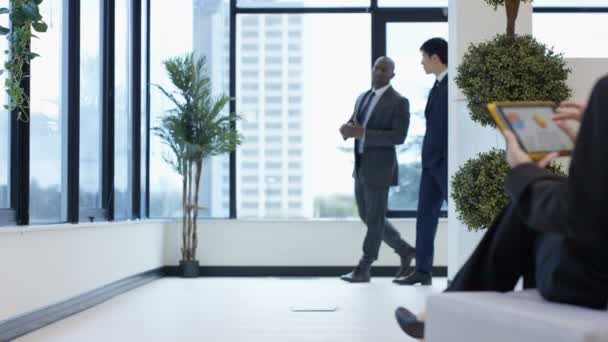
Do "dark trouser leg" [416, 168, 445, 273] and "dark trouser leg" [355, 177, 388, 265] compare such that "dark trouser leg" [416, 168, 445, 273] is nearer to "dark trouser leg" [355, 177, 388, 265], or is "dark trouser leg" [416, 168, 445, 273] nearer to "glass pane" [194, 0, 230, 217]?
"dark trouser leg" [355, 177, 388, 265]

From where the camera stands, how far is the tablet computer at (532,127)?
6.43ft

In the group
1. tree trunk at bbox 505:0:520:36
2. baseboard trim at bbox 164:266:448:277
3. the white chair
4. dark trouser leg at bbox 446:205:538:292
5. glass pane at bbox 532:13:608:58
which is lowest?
baseboard trim at bbox 164:266:448:277

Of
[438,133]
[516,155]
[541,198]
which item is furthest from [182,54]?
[541,198]

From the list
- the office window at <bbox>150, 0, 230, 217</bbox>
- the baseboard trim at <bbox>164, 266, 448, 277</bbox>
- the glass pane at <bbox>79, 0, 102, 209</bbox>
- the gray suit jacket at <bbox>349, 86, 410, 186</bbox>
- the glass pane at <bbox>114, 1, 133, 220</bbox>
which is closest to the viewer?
the glass pane at <bbox>79, 0, 102, 209</bbox>

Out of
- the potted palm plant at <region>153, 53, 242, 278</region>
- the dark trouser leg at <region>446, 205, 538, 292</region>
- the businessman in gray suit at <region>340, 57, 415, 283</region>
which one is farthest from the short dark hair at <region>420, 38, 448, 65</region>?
the dark trouser leg at <region>446, 205, 538, 292</region>

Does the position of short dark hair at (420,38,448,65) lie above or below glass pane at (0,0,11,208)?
above

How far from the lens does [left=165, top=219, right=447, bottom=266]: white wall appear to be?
289 inches

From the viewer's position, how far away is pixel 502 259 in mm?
2092

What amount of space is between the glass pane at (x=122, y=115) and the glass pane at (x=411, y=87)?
89.7 inches

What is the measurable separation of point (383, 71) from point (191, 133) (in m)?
1.62

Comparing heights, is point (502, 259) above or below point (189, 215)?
above

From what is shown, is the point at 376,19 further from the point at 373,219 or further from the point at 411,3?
the point at 373,219

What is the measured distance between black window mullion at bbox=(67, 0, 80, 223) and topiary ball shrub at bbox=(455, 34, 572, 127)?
2.41 meters

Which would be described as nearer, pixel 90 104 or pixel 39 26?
pixel 39 26
